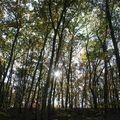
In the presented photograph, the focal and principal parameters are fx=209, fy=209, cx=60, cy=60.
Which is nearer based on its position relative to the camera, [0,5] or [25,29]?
[0,5]

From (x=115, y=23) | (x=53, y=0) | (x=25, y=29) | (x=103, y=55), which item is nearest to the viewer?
(x=103, y=55)

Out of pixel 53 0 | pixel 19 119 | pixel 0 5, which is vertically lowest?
pixel 19 119

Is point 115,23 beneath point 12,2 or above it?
beneath

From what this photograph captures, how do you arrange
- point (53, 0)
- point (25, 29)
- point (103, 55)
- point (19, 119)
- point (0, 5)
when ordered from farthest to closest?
Answer: point (25, 29) < point (0, 5) < point (19, 119) < point (53, 0) < point (103, 55)

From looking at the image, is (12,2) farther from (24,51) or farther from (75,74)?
(75,74)

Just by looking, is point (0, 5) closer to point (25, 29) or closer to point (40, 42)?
point (25, 29)

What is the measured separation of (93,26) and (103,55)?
1735 centimetres

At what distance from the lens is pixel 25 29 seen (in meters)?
28.4

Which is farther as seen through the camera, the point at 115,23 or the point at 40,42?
the point at 40,42

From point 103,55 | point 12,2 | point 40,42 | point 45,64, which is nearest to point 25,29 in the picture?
point 40,42

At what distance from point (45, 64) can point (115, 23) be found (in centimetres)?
1663

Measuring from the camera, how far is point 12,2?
80.1 feet

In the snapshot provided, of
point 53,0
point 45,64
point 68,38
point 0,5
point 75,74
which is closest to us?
point 53,0

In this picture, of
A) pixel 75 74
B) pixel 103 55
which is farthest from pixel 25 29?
pixel 75 74
